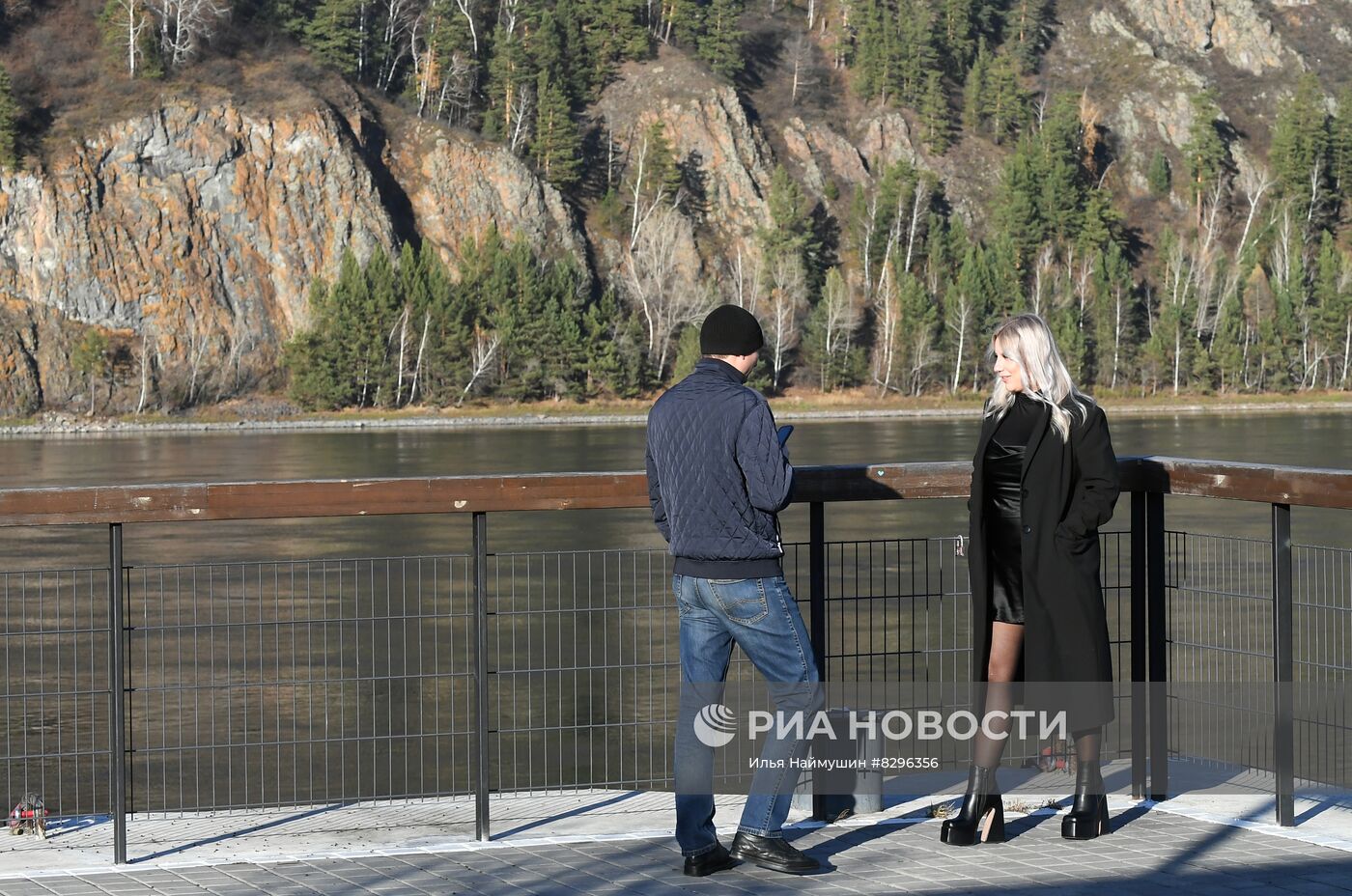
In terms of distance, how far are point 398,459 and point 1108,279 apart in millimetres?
71170

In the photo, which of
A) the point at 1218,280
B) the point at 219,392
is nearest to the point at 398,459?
the point at 219,392

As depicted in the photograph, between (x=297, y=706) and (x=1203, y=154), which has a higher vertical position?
(x=1203, y=154)

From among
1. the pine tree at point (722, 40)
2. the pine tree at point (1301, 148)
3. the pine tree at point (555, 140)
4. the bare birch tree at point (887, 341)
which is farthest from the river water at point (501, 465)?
the pine tree at point (1301, 148)

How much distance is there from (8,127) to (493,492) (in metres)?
96.7

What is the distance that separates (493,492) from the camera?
6.54m

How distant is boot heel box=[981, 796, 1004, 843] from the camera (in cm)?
634

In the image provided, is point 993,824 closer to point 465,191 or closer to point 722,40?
point 465,191

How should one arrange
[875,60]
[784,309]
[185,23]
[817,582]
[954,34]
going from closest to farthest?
1. [817,582]
2. [185,23]
3. [784,309]
4. [875,60]
5. [954,34]

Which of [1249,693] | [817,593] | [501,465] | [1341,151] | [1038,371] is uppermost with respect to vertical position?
[1341,151]

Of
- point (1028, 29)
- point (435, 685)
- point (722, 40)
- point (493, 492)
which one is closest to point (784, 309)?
point (722, 40)

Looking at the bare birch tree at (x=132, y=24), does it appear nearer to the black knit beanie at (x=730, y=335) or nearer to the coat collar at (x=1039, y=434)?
the black knit beanie at (x=730, y=335)

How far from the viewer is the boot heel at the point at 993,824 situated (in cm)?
634

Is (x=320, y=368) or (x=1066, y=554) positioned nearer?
(x=1066, y=554)

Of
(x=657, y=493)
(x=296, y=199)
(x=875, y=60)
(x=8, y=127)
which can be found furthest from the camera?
(x=875, y=60)
